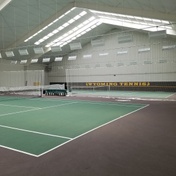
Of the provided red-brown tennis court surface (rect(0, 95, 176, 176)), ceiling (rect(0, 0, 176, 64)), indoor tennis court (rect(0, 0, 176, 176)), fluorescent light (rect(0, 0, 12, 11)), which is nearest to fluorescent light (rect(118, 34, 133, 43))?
indoor tennis court (rect(0, 0, 176, 176))

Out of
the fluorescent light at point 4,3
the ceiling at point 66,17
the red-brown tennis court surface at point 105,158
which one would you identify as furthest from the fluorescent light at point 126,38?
the red-brown tennis court surface at point 105,158

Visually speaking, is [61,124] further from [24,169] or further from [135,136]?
[24,169]

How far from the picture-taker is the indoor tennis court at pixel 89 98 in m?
3.99

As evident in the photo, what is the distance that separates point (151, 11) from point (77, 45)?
5893 mm

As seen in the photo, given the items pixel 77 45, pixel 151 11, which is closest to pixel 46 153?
pixel 77 45

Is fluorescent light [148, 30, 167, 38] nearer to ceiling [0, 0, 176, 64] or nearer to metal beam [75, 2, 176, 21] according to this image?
ceiling [0, 0, 176, 64]

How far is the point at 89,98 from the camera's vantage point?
58.2 feet

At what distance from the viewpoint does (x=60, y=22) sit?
2123 cm

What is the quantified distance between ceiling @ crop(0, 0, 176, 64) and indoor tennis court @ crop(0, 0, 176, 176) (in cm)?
8

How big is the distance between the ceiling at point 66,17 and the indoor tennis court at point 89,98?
77 millimetres

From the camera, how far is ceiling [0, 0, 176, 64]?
14.2m

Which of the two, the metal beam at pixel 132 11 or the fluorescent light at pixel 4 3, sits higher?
the fluorescent light at pixel 4 3

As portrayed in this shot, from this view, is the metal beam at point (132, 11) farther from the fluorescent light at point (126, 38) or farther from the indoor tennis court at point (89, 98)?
the fluorescent light at point (126, 38)

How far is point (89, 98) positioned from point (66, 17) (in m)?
9.03
